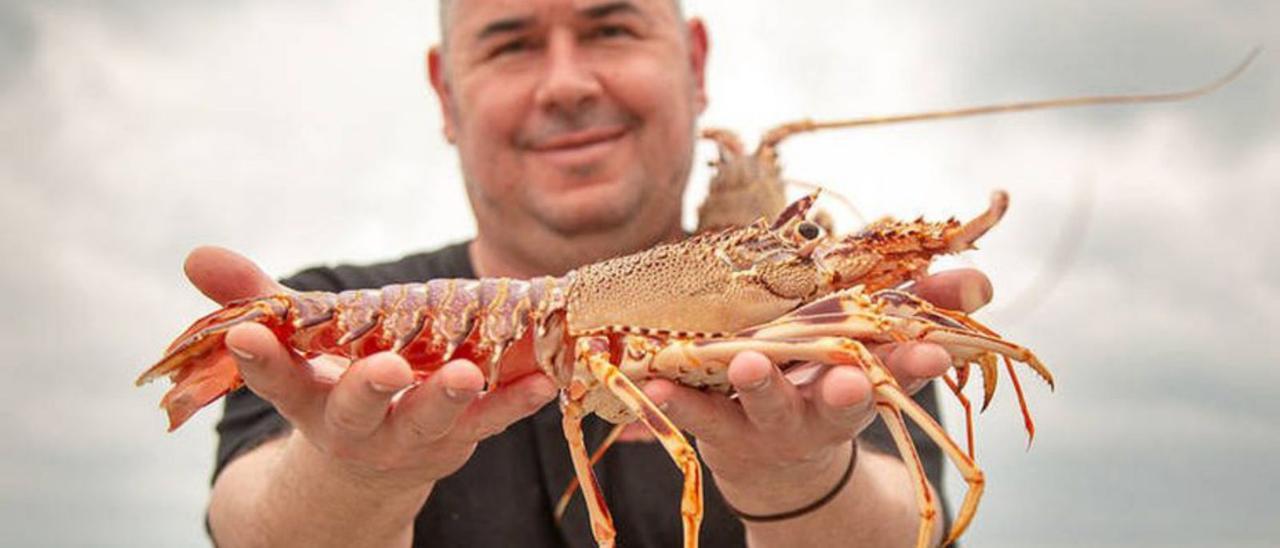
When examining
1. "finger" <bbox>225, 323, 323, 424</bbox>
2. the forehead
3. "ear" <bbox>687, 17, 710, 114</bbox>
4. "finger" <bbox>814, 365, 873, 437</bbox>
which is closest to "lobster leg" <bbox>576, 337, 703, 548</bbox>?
"finger" <bbox>814, 365, 873, 437</bbox>

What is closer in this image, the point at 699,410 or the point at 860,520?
the point at 699,410

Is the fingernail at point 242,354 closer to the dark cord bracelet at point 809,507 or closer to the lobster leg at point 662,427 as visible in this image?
the lobster leg at point 662,427

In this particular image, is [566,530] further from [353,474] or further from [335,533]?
[353,474]

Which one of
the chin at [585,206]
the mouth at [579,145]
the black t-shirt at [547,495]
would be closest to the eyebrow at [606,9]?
the mouth at [579,145]

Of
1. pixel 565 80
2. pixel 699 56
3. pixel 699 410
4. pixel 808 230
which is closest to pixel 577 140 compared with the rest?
pixel 565 80

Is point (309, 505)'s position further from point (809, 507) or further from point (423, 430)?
point (809, 507)
